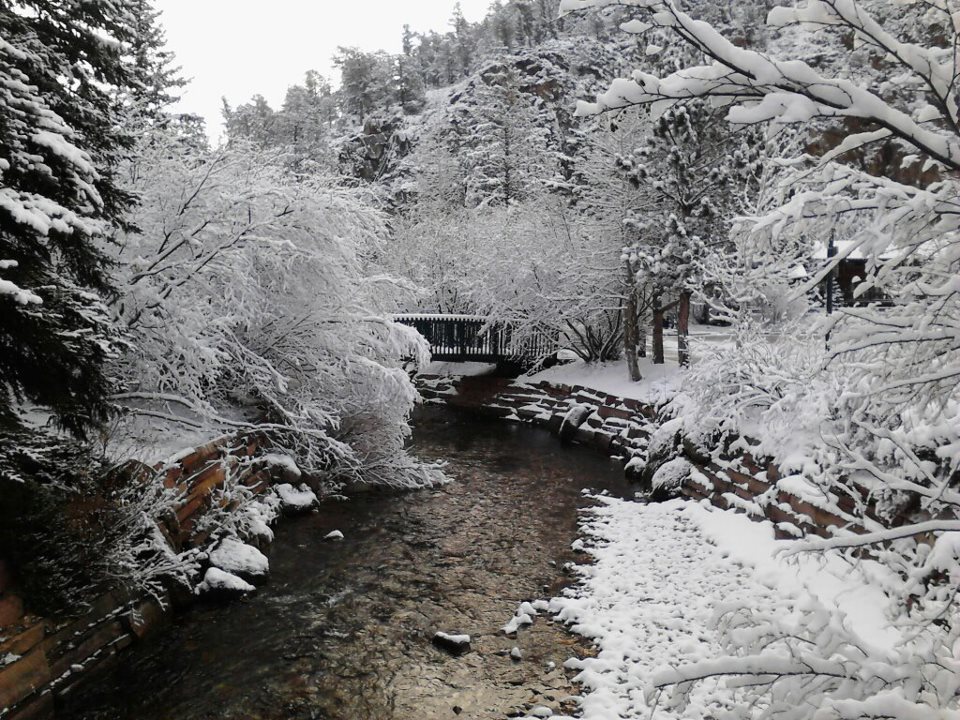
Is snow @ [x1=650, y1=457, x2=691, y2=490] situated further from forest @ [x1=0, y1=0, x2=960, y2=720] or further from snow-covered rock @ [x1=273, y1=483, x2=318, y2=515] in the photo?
snow-covered rock @ [x1=273, y1=483, x2=318, y2=515]

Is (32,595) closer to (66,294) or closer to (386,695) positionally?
(66,294)

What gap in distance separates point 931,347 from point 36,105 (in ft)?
19.7

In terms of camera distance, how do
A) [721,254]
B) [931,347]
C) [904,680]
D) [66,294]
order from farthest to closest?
[721,254]
[66,294]
[931,347]
[904,680]

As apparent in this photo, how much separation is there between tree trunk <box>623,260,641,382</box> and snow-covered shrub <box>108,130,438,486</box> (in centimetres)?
703

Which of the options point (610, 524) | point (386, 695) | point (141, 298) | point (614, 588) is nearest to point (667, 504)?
point (610, 524)

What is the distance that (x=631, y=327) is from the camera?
17.2 meters

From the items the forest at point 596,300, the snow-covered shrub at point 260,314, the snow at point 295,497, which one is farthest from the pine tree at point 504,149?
the snow at point 295,497

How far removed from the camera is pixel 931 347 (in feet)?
7.11

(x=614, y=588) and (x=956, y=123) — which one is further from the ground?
(x=956, y=123)

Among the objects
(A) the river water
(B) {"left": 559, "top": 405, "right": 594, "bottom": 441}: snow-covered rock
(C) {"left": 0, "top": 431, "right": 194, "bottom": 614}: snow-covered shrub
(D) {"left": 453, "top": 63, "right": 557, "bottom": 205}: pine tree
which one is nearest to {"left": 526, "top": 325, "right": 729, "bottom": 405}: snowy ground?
(B) {"left": 559, "top": 405, "right": 594, "bottom": 441}: snow-covered rock

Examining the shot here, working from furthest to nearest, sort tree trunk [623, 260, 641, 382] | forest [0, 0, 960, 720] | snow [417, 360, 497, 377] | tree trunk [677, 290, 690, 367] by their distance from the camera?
snow [417, 360, 497, 377] → tree trunk [623, 260, 641, 382] → tree trunk [677, 290, 690, 367] → forest [0, 0, 960, 720]

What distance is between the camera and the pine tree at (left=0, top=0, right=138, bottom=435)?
4805 mm

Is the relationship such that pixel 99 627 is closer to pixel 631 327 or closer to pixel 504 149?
pixel 631 327

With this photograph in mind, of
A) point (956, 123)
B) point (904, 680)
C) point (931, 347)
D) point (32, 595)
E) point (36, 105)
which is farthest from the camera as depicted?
point (32, 595)
